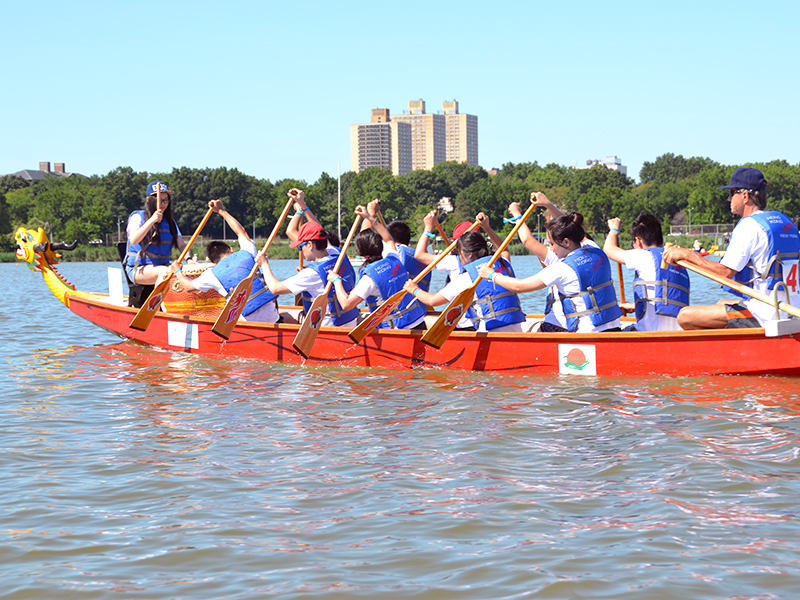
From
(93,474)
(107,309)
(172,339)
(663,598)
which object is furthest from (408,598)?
(107,309)

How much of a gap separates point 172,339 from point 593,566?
→ 25.3 ft

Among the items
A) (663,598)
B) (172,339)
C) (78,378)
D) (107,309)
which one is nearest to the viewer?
(663,598)

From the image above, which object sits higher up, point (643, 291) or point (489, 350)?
point (643, 291)

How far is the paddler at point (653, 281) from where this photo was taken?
7.59 metres

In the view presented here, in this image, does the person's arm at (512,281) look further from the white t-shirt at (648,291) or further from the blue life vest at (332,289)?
the blue life vest at (332,289)

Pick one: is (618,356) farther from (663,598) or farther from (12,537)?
(12,537)

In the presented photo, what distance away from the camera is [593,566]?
372 cm

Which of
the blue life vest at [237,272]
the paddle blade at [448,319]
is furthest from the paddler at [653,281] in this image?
the blue life vest at [237,272]

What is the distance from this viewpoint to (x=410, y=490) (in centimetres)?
484

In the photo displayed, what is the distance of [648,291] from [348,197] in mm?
93836

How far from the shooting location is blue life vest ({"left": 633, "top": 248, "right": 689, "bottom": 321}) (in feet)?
24.9

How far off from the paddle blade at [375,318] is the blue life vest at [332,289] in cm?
32

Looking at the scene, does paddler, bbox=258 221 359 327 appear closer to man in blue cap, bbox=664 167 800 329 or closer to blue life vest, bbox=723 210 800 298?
man in blue cap, bbox=664 167 800 329

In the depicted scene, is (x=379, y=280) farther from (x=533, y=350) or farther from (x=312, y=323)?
(x=533, y=350)
